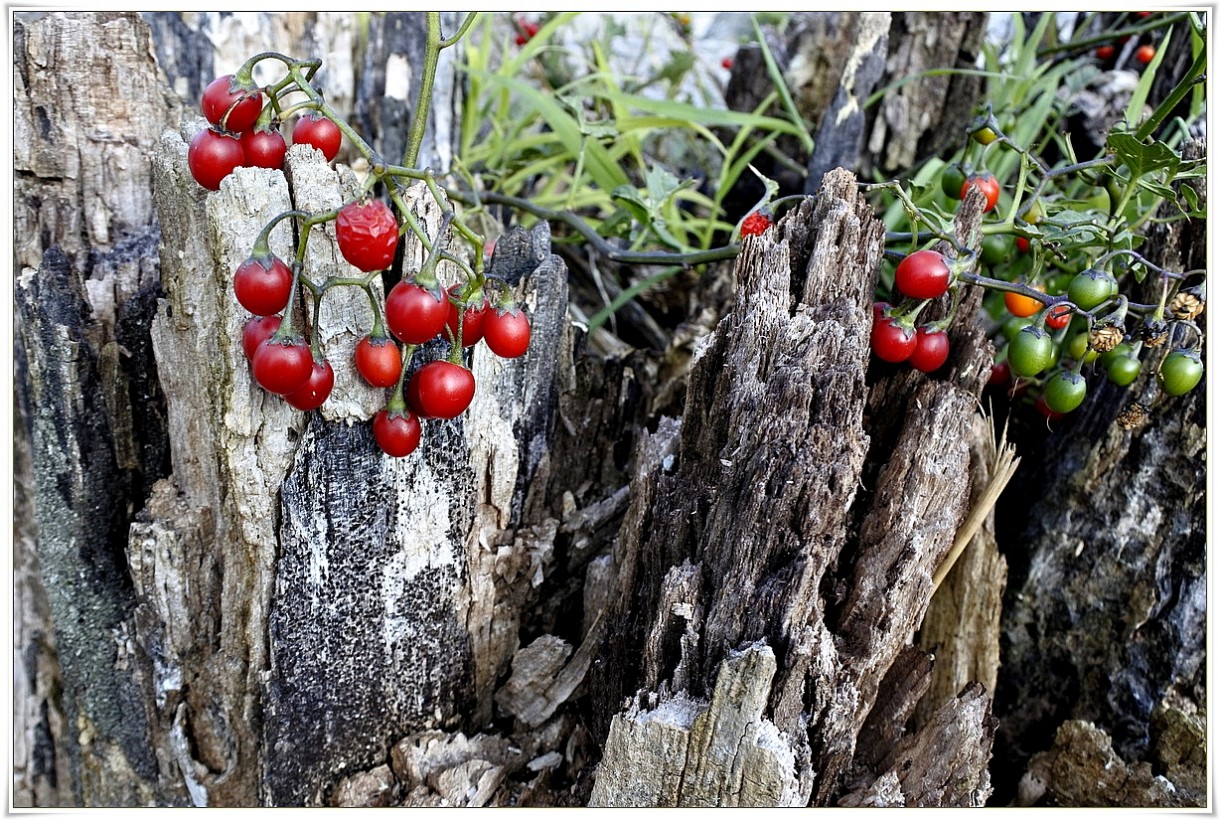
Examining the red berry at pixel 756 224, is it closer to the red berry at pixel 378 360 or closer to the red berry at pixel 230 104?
the red berry at pixel 378 360

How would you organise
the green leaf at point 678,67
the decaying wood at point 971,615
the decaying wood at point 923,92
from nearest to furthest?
the decaying wood at point 971,615 < the decaying wood at point 923,92 < the green leaf at point 678,67

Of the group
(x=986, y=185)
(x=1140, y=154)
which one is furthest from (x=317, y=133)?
(x=1140, y=154)

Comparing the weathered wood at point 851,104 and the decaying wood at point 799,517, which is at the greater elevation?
the weathered wood at point 851,104

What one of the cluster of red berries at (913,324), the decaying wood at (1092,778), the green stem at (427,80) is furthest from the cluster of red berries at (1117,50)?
the green stem at (427,80)

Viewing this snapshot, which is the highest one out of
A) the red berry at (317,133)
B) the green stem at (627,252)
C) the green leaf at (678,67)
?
the green leaf at (678,67)

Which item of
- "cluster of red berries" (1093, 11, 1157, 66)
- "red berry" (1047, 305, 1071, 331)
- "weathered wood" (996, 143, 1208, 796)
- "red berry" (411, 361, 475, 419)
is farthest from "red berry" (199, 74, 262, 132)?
"cluster of red berries" (1093, 11, 1157, 66)

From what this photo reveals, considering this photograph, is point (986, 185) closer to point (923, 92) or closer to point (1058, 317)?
point (1058, 317)

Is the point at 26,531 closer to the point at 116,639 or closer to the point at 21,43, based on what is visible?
the point at 116,639
